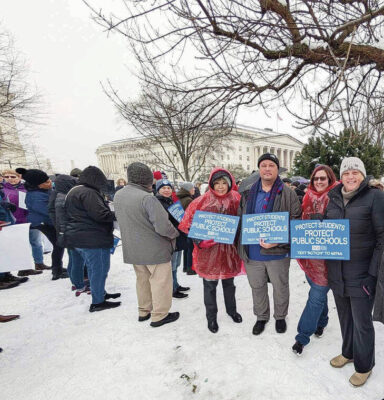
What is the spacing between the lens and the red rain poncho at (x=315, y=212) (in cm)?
219

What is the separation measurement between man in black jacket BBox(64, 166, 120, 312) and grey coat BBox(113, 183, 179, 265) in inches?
20.3

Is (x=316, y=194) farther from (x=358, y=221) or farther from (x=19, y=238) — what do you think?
(x=19, y=238)

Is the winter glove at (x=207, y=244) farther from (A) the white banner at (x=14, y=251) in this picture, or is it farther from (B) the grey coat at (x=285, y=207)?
(A) the white banner at (x=14, y=251)

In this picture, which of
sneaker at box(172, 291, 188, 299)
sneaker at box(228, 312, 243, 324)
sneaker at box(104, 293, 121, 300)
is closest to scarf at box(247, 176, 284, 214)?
sneaker at box(228, 312, 243, 324)

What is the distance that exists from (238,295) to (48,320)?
9.33ft

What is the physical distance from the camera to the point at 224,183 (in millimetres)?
2736

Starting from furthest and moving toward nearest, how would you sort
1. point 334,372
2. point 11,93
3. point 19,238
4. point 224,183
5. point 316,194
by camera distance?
point 11,93 → point 19,238 → point 224,183 → point 316,194 → point 334,372

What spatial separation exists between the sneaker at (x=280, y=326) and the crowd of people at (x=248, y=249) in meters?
0.01

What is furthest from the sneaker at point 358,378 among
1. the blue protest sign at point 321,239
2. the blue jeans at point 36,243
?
the blue jeans at point 36,243

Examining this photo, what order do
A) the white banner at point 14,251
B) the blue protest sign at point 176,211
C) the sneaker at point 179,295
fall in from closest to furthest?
the white banner at point 14,251 < the blue protest sign at point 176,211 < the sneaker at point 179,295

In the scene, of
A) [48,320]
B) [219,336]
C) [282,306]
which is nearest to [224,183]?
[282,306]

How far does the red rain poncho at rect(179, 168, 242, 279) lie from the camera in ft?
8.97

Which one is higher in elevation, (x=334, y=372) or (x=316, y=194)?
(x=316, y=194)

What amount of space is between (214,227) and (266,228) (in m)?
0.56
